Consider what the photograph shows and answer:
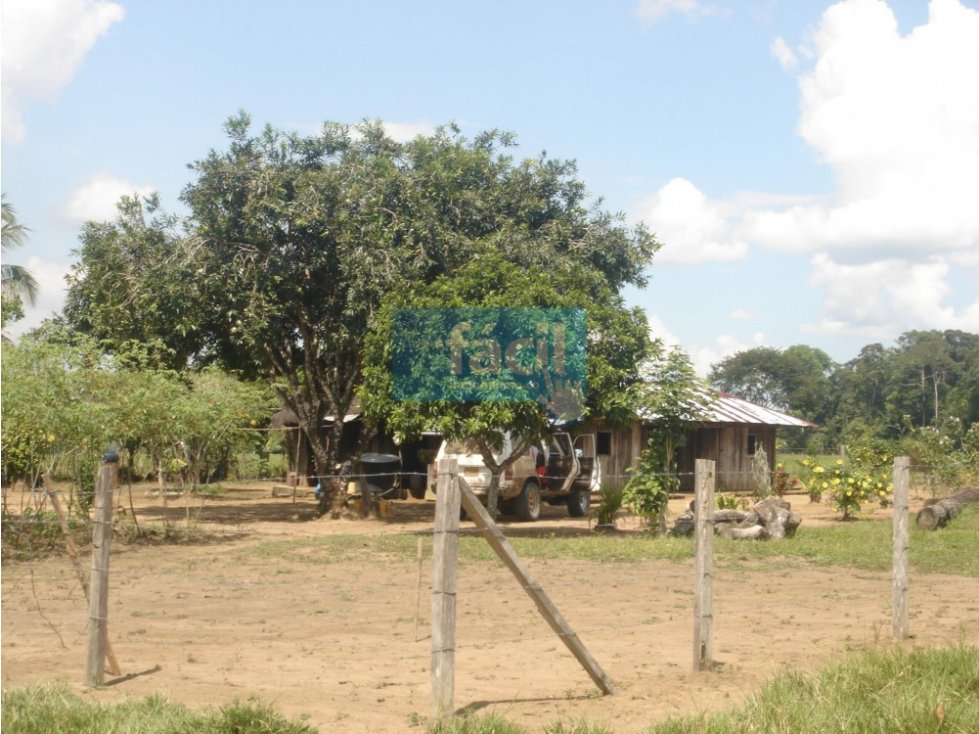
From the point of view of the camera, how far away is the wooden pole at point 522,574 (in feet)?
22.2

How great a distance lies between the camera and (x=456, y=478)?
6766mm

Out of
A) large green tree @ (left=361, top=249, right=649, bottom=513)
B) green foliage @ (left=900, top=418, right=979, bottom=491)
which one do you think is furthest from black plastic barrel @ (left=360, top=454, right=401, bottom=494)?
green foliage @ (left=900, top=418, right=979, bottom=491)

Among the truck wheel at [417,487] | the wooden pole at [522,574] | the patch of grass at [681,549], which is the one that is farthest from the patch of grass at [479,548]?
the truck wheel at [417,487]

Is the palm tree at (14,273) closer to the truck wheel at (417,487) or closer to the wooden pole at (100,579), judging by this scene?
the truck wheel at (417,487)

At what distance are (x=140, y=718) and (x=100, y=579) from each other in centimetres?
187

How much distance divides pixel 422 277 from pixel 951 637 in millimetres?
13907

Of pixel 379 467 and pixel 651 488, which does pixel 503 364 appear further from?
pixel 379 467

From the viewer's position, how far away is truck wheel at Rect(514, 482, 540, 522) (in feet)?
75.1

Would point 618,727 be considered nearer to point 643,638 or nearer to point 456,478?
point 456,478

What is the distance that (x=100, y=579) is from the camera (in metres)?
7.71

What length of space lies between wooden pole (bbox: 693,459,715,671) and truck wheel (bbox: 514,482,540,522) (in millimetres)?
14419

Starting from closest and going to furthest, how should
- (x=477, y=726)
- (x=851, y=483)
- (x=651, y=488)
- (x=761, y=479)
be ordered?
(x=477, y=726), (x=651, y=488), (x=851, y=483), (x=761, y=479)

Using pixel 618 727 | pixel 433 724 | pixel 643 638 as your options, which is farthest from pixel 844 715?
pixel 643 638

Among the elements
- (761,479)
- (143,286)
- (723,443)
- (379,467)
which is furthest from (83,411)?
(723,443)
